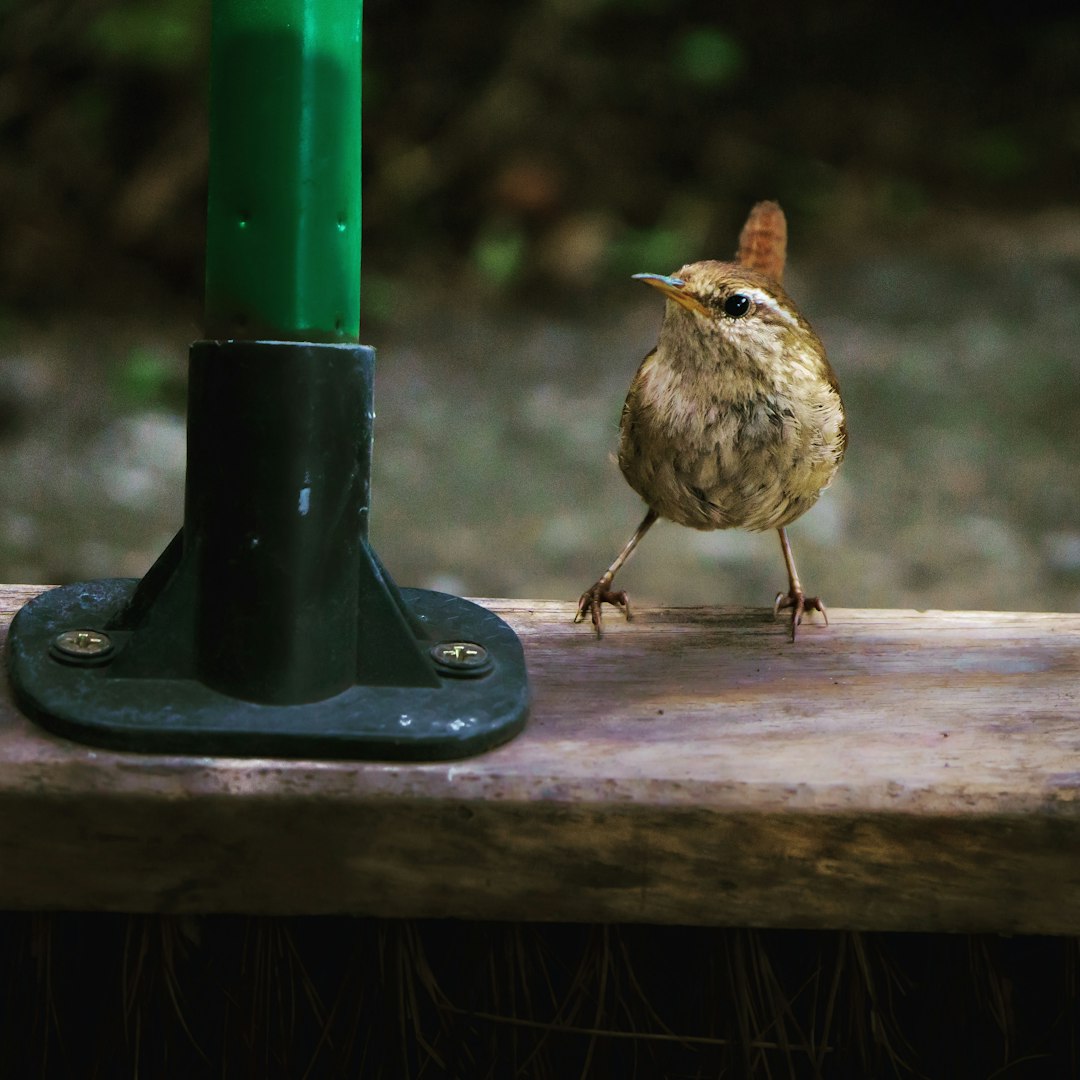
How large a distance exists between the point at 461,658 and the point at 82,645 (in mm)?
382

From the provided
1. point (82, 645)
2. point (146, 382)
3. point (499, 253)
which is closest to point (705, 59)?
point (499, 253)

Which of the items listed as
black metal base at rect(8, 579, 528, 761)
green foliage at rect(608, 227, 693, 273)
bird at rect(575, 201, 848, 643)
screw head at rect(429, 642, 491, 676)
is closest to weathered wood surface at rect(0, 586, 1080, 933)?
black metal base at rect(8, 579, 528, 761)

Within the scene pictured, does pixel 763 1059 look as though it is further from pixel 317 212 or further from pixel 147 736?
pixel 317 212

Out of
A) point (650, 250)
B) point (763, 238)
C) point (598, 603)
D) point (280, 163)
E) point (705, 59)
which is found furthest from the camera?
point (705, 59)

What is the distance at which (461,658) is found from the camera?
143 centimetres

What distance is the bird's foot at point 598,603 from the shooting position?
1748 mm

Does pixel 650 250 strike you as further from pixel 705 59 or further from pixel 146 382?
pixel 146 382

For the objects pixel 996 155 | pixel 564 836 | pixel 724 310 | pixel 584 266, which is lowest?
pixel 564 836

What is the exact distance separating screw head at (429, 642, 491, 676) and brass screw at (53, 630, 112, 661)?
330 mm

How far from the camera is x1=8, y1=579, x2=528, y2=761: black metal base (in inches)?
50.0

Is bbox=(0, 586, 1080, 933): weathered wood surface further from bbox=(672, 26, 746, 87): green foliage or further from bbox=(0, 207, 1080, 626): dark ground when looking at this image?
bbox=(672, 26, 746, 87): green foliage

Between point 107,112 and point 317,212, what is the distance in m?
4.04

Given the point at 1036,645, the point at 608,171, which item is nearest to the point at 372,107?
the point at 608,171

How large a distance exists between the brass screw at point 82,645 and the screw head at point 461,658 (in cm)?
33
